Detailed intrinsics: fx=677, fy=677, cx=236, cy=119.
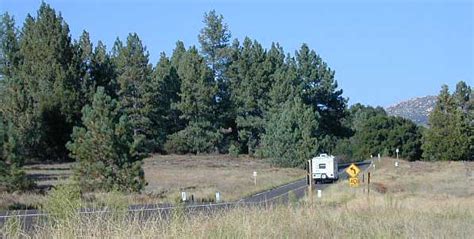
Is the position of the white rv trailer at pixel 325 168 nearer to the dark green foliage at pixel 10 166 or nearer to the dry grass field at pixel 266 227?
the dark green foliage at pixel 10 166

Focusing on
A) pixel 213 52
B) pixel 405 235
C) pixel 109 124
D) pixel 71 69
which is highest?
pixel 213 52

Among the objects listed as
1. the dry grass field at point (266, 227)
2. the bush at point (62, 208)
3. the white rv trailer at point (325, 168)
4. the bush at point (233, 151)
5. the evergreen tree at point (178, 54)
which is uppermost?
the evergreen tree at point (178, 54)

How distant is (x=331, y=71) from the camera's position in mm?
112625

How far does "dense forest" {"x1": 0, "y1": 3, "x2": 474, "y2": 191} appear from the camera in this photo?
3051 inches

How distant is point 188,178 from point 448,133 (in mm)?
61659

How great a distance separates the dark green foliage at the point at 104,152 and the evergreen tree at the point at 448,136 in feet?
265

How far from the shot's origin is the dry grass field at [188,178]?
3428cm

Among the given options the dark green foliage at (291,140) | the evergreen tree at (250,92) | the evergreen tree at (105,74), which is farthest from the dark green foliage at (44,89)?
the evergreen tree at (250,92)

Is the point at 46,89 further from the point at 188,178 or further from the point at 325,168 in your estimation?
the point at 325,168

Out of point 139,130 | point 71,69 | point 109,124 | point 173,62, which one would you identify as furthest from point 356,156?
point 109,124

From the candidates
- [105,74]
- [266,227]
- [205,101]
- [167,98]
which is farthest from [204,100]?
[266,227]

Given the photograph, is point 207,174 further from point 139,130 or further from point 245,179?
point 139,130

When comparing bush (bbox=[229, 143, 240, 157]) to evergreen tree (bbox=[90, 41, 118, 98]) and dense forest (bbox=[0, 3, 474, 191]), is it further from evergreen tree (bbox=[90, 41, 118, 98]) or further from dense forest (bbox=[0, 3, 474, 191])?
evergreen tree (bbox=[90, 41, 118, 98])

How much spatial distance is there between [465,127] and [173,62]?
4830 centimetres
